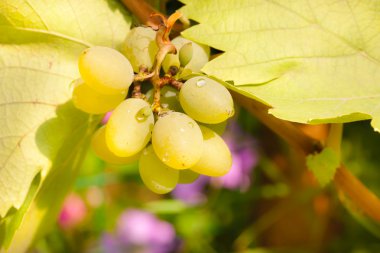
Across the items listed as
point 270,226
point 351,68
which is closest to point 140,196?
point 270,226

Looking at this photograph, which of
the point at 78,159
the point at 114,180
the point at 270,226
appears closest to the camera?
the point at 78,159

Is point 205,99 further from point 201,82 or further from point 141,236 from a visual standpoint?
point 141,236

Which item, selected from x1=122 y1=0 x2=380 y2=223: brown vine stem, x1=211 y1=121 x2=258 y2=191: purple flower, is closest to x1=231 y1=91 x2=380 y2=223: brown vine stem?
x1=122 y1=0 x2=380 y2=223: brown vine stem

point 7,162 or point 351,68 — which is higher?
point 351,68

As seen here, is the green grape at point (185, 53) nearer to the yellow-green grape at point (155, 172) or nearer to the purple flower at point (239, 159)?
the yellow-green grape at point (155, 172)

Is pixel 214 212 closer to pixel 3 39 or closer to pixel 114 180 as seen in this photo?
pixel 114 180

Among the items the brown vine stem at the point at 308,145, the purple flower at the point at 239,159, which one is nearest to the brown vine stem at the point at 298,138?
the brown vine stem at the point at 308,145

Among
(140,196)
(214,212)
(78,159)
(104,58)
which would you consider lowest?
(140,196)

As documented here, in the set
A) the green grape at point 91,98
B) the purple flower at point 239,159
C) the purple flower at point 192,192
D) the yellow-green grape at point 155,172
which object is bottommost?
the purple flower at point 192,192
